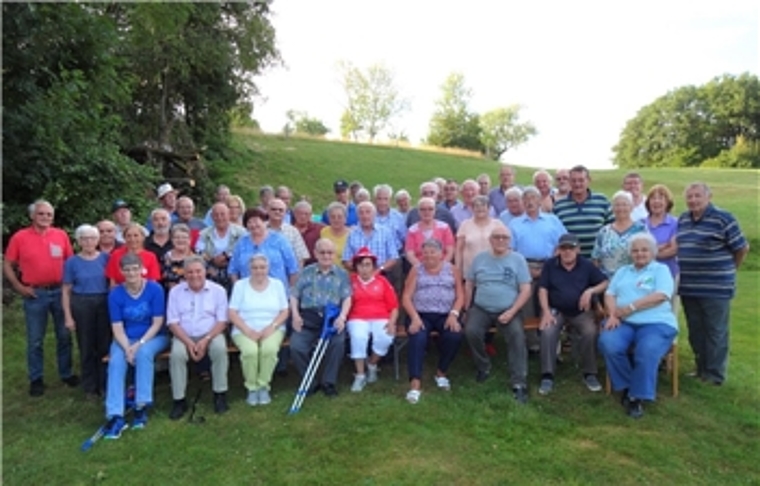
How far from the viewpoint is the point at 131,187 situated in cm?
930

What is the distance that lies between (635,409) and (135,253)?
4632 mm

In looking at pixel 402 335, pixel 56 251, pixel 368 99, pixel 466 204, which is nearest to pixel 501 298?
pixel 402 335

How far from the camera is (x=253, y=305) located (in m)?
5.39

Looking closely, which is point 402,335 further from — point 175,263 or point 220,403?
point 175,263

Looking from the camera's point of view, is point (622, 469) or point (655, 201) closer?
point (622, 469)

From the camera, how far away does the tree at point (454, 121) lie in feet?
193

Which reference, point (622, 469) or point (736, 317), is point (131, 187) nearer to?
point (622, 469)

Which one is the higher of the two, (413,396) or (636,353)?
(636,353)

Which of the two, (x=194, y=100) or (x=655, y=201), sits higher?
(x=194, y=100)

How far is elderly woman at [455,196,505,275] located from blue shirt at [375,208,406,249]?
0.82 metres

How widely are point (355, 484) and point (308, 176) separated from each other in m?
19.5

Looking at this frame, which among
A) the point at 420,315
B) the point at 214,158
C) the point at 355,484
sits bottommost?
the point at 355,484

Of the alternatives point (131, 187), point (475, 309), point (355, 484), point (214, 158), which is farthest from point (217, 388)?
point (214, 158)

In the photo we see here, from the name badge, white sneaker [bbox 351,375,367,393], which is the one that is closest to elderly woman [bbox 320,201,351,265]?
white sneaker [bbox 351,375,367,393]
